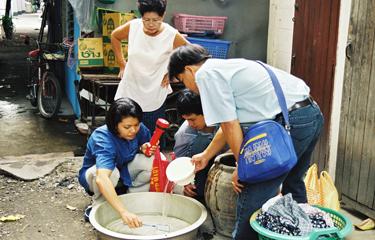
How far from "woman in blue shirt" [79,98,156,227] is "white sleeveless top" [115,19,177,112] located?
564mm

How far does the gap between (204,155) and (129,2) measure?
4101 millimetres

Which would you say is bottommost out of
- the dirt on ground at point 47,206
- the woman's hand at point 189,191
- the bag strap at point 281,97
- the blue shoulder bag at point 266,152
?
the dirt on ground at point 47,206

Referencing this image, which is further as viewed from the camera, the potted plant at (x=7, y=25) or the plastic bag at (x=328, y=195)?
the potted plant at (x=7, y=25)

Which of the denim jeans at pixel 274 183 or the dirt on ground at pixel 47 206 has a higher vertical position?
the denim jeans at pixel 274 183

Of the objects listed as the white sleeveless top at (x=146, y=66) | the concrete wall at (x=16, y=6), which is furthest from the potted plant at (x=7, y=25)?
the white sleeveless top at (x=146, y=66)

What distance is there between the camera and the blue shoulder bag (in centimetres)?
287

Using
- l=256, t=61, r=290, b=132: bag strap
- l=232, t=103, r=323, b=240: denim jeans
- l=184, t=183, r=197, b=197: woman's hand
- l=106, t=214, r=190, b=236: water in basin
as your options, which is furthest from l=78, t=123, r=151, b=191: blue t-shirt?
l=256, t=61, r=290, b=132: bag strap

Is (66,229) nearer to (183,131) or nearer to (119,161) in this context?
(119,161)

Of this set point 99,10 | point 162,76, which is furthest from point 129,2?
point 162,76

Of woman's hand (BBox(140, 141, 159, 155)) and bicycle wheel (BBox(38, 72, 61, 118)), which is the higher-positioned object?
woman's hand (BBox(140, 141, 159, 155))

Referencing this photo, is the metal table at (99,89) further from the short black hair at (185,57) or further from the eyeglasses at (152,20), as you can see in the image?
the short black hair at (185,57)

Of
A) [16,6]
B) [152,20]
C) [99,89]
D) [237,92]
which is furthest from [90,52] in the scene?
[16,6]

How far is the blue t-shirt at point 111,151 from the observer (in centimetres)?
375

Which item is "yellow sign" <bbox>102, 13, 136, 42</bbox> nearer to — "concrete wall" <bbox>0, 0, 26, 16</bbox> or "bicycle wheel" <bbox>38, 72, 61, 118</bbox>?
"bicycle wheel" <bbox>38, 72, 61, 118</bbox>
